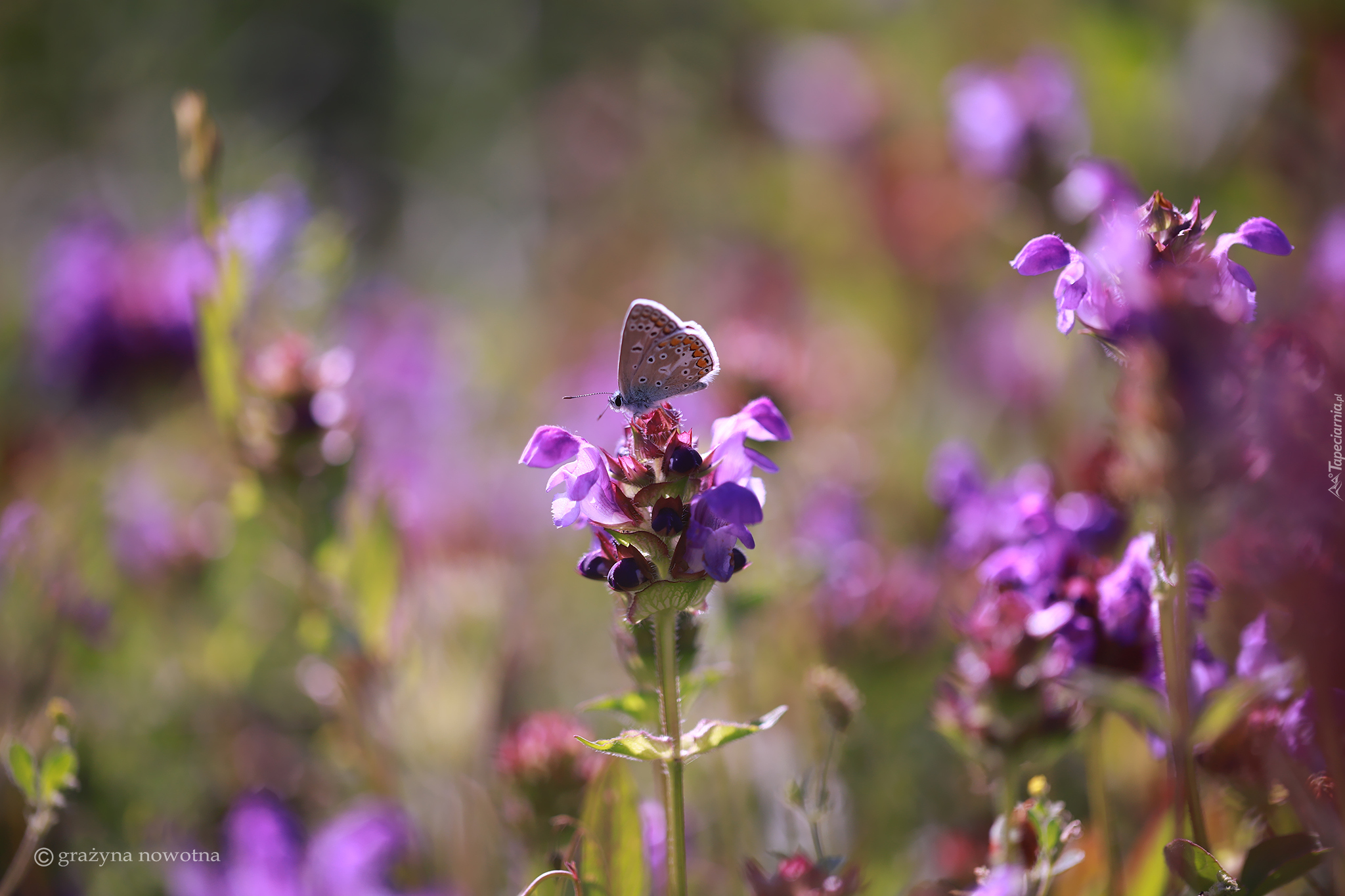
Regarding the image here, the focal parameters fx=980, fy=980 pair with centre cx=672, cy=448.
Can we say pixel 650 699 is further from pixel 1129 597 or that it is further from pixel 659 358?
pixel 1129 597

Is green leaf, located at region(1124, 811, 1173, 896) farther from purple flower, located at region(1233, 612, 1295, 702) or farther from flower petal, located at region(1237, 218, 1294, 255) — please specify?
flower petal, located at region(1237, 218, 1294, 255)

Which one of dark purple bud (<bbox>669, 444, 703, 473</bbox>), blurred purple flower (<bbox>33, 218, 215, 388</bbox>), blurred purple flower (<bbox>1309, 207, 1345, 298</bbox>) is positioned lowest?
dark purple bud (<bbox>669, 444, 703, 473</bbox>)

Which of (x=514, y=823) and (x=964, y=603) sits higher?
(x=964, y=603)

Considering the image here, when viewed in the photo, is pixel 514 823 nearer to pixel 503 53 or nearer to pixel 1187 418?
pixel 1187 418

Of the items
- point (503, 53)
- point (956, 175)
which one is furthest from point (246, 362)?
point (503, 53)

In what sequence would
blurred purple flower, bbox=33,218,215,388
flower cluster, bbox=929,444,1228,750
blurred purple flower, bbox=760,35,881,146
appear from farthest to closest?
blurred purple flower, bbox=760,35,881,146 < blurred purple flower, bbox=33,218,215,388 < flower cluster, bbox=929,444,1228,750

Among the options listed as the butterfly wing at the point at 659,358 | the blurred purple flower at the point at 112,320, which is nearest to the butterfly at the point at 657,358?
the butterfly wing at the point at 659,358

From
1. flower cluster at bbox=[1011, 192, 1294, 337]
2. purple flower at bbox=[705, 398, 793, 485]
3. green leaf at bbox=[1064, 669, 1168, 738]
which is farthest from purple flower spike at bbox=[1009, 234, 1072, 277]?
green leaf at bbox=[1064, 669, 1168, 738]

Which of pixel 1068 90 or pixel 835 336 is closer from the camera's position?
pixel 1068 90
